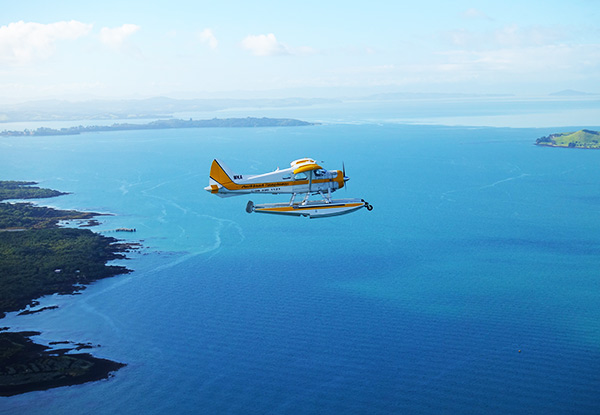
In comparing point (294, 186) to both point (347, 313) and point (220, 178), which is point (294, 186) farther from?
point (347, 313)

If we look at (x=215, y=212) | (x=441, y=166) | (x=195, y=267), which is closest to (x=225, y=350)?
(x=195, y=267)

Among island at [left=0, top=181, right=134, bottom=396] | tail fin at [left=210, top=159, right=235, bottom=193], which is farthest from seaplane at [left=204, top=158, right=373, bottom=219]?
island at [left=0, top=181, right=134, bottom=396]

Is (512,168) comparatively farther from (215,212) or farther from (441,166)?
(215,212)

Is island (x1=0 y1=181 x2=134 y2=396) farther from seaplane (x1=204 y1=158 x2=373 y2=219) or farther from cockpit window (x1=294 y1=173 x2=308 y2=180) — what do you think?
cockpit window (x1=294 y1=173 x2=308 y2=180)

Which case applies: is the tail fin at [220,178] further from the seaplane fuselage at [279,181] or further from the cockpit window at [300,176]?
the cockpit window at [300,176]

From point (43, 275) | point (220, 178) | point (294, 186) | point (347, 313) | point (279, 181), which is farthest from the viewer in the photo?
point (43, 275)

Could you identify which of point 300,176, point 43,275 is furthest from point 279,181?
point 43,275
